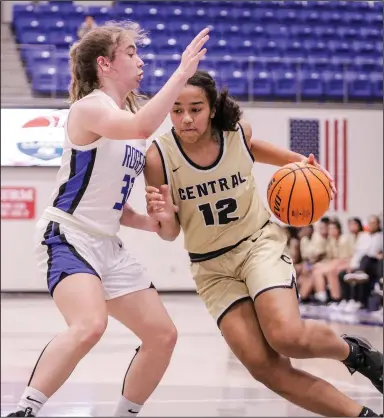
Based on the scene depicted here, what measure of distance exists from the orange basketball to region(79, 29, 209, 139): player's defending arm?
3.05 ft

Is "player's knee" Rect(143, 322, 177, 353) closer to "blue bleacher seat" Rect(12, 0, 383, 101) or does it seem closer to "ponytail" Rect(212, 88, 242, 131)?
"ponytail" Rect(212, 88, 242, 131)

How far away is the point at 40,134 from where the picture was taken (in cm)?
1214

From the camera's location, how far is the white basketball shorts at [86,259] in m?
3.25

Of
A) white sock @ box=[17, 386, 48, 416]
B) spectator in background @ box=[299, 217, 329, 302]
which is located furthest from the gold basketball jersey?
spectator in background @ box=[299, 217, 329, 302]

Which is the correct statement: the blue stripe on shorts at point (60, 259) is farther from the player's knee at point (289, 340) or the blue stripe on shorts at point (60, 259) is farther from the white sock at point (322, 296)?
the white sock at point (322, 296)

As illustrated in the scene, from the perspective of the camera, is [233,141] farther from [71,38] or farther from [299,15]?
[299,15]

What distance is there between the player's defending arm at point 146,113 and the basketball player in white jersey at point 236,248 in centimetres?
41

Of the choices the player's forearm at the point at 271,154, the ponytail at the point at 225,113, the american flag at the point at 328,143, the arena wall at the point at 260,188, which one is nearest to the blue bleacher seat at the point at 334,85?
the arena wall at the point at 260,188

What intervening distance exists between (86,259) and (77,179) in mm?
367

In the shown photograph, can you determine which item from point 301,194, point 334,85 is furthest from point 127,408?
point 334,85

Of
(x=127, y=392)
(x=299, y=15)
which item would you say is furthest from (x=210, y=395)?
(x=299, y=15)

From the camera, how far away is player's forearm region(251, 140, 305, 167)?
12.9 feet

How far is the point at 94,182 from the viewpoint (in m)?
3.33

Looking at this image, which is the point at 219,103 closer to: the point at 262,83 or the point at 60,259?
the point at 60,259
